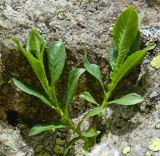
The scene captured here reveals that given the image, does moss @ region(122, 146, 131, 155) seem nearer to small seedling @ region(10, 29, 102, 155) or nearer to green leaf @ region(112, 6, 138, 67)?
small seedling @ region(10, 29, 102, 155)

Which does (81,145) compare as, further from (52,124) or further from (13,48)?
(13,48)

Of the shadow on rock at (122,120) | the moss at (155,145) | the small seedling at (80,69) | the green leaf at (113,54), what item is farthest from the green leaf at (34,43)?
the moss at (155,145)

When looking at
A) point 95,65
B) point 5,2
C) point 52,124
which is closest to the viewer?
point 52,124

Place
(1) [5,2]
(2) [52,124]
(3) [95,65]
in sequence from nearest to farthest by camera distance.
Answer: (2) [52,124] → (3) [95,65] → (1) [5,2]

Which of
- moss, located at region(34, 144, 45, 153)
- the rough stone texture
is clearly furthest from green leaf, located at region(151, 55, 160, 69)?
moss, located at region(34, 144, 45, 153)

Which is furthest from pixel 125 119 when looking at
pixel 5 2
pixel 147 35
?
pixel 5 2

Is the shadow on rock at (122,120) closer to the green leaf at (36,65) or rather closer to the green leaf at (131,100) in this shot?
the green leaf at (131,100)

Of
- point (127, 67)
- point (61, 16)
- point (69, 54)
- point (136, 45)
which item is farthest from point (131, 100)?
point (61, 16)
